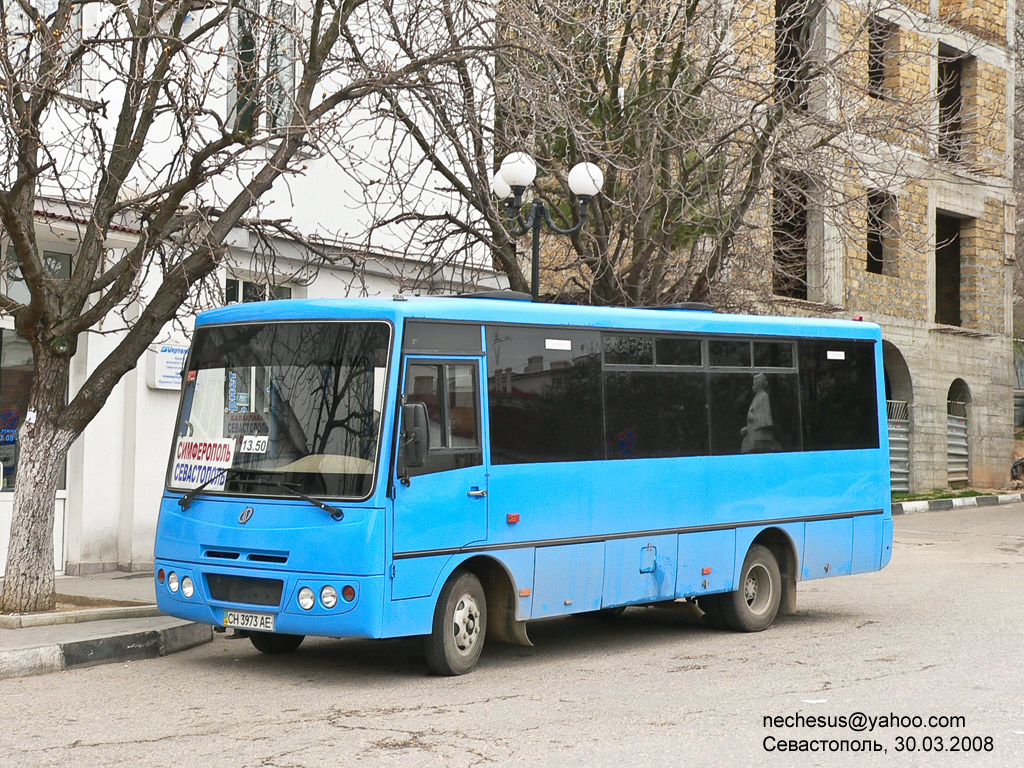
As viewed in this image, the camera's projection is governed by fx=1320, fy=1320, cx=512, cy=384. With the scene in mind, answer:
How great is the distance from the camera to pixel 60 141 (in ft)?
45.4

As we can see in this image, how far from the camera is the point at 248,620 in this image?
344 inches

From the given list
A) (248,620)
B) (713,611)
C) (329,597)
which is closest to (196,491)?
(248,620)

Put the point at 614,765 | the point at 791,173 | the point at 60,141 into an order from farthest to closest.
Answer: the point at 791,173, the point at 60,141, the point at 614,765

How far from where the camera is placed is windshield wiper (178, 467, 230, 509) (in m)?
9.06

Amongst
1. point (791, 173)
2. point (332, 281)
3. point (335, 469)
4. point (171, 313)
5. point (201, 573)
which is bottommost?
point (201, 573)

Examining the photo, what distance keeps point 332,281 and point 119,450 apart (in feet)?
→ 12.4

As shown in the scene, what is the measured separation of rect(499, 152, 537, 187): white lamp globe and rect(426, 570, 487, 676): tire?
569 centimetres

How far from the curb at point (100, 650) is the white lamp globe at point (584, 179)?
6.16m

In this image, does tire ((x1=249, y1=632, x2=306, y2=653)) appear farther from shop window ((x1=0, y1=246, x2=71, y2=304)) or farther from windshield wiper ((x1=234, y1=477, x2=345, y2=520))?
shop window ((x1=0, y1=246, x2=71, y2=304))

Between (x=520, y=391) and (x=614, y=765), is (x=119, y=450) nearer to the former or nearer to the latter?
(x=520, y=391)

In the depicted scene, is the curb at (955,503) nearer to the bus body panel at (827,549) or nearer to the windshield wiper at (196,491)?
the bus body panel at (827,549)

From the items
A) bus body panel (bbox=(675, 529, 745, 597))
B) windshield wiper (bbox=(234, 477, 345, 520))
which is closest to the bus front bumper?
windshield wiper (bbox=(234, 477, 345, 520))

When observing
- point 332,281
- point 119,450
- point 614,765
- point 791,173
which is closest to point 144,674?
point 614,765

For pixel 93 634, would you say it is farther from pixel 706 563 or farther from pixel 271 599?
pixel 706 563
